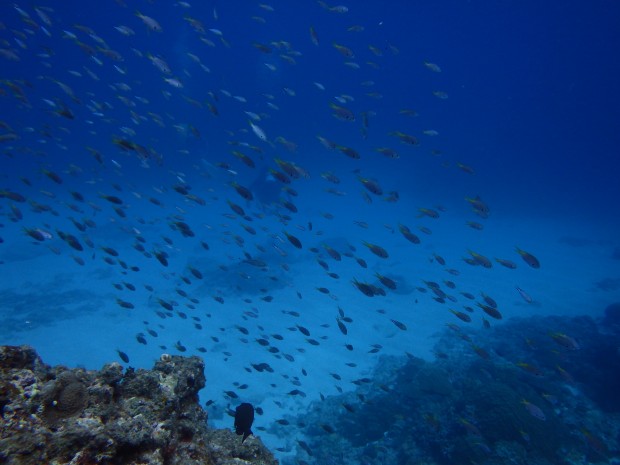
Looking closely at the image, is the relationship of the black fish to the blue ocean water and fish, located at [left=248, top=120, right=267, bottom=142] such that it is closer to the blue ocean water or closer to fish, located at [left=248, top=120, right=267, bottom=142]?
the blue ocean water

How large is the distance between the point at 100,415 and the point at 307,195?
151 feet

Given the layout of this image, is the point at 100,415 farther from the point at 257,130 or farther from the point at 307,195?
the point at 307,195

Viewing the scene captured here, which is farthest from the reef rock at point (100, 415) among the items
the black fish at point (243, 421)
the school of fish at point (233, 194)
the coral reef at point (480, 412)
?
the coral reef at point (480, 412)

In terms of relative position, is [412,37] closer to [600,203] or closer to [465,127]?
[465,127]

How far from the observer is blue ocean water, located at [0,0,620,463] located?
1295cm

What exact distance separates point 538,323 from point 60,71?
82.4 metres

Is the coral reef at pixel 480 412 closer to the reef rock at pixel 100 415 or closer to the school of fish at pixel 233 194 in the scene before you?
the school of fish at pixel 233 194

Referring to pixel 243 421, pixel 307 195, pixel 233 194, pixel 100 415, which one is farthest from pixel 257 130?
pixel 307 195

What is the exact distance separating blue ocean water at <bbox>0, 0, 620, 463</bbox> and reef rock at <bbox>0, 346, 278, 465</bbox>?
4962 millimetres

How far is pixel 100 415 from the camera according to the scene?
8.64 ft

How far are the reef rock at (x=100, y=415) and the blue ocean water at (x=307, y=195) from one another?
16.3 feet

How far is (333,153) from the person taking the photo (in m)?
58.9

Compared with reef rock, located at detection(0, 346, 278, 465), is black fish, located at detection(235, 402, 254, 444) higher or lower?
lower

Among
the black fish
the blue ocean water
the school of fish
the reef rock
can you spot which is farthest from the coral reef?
the reef rock
